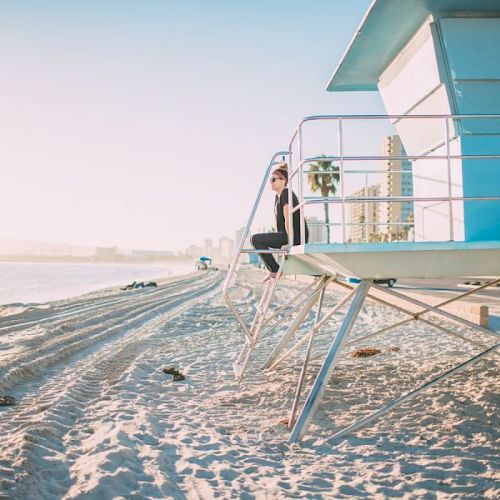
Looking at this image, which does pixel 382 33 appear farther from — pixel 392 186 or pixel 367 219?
pixel 367 219

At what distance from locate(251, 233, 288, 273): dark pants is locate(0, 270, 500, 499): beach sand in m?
1.71

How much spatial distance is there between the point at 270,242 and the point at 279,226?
27 centimetres

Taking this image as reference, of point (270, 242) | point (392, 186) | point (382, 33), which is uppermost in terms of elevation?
point (382, 33)

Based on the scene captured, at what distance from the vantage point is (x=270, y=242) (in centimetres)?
573

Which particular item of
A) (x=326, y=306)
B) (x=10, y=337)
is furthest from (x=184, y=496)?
(x=326, y=306)

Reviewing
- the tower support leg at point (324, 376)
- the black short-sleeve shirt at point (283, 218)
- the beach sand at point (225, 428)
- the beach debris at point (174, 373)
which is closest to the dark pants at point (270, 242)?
the black short-sleeve shirt at point (283, 218)

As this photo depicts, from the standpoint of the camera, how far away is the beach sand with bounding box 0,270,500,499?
12.0 feet

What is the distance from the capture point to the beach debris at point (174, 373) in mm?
6898

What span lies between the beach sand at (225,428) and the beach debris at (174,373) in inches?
5.0

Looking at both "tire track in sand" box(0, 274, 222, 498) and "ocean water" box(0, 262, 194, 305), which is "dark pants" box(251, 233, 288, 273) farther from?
Answer: "ocean water" box(0, 262, 194, 305)

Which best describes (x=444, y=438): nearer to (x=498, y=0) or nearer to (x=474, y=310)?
(x=498, y=0)

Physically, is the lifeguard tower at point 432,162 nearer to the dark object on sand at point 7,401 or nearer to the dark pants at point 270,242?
the dark pants at point 270,242

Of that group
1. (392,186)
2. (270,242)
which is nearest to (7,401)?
(270,242)

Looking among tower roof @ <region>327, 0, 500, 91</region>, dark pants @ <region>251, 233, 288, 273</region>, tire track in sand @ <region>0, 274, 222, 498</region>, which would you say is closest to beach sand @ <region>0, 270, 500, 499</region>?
tire track in sand @ <region>0, 274, 222, 498</region>
